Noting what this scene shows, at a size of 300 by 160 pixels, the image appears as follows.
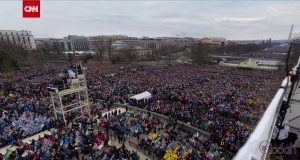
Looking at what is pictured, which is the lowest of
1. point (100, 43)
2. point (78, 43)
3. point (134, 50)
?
point (134, 50)

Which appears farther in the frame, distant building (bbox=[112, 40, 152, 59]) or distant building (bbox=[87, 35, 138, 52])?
distant building (bbox=[87, 35, 138, 52])

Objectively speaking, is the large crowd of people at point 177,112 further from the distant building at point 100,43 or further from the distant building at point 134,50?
the distant building at point 100,43

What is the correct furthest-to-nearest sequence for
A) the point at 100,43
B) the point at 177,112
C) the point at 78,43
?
the point at 78,43 < the point at 100,43 < the point at 177,112

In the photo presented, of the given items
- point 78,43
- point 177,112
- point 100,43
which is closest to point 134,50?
point 100,43

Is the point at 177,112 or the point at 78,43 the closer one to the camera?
the point at 177,112

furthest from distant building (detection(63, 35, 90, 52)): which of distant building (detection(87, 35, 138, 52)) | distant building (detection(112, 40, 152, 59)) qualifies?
distant building (detection(112, 40, 152, 59))

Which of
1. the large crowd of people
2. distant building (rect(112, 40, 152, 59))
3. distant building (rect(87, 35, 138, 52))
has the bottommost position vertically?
the large crowd of people

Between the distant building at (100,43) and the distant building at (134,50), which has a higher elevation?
the distant building at (100,43)

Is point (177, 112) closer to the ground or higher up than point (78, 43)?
closer to the ground

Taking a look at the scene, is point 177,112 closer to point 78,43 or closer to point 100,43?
point 100,43

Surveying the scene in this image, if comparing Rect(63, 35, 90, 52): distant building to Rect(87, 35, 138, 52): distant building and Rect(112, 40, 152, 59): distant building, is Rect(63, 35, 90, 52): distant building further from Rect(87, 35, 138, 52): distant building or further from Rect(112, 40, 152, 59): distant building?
Rect(112, 40, 152, 59): distant building

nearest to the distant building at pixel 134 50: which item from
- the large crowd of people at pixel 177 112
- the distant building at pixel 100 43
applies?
the distant building at pixel 100 43

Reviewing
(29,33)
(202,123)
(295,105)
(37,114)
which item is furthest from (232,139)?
(29,33)

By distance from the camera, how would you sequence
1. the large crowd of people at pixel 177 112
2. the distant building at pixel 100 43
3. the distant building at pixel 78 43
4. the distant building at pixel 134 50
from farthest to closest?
1. the distant building at pixel 78 43
2. the distant building at pixel 100 43
3. the distant building at pixel 134 50
4. the large crowd of people at pixel 177 112
